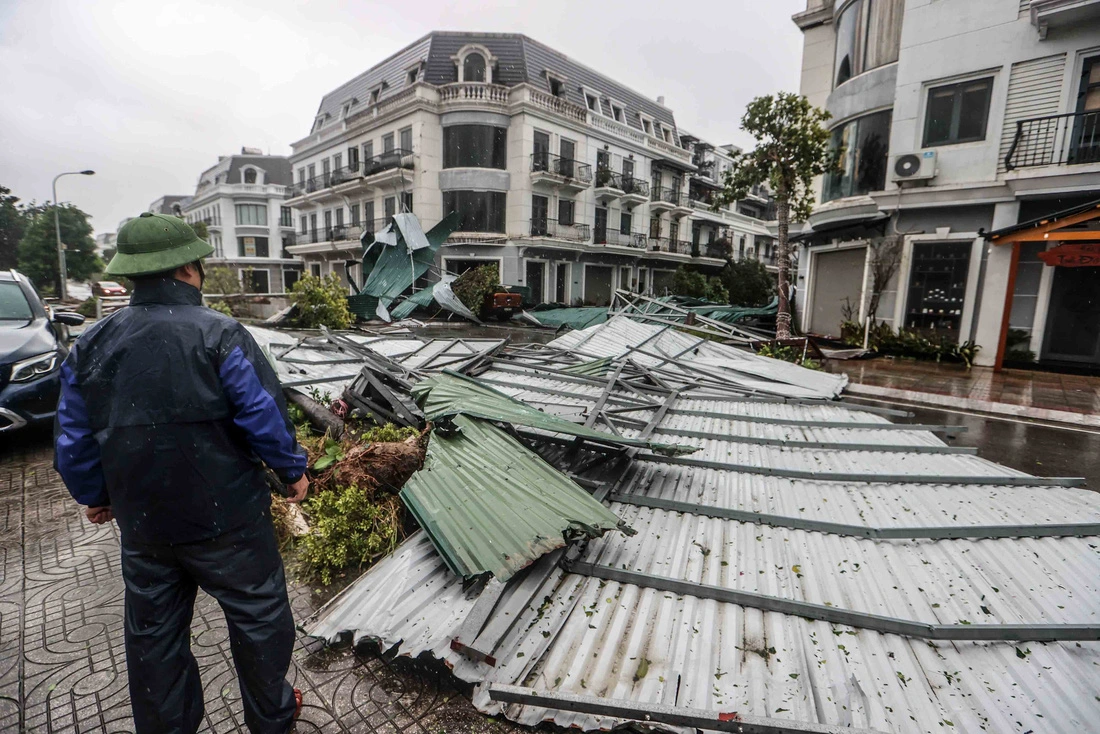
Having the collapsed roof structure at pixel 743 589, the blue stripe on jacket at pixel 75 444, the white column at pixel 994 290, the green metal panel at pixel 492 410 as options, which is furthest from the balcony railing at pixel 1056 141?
the blue stripe on jacket at pixel 75 444

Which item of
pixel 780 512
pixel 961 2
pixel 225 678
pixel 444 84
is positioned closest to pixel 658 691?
pixel 780 512

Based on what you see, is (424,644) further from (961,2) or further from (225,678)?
(961,2)

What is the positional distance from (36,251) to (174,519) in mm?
46400

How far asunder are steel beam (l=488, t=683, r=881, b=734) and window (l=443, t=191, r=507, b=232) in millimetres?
25923

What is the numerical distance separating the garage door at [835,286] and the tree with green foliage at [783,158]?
3279 mm

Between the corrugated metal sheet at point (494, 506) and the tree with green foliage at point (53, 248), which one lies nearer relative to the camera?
the corrugated metal sheet at point (494, 506)

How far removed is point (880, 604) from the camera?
8.82 ft

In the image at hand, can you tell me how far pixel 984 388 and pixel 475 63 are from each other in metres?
25.9

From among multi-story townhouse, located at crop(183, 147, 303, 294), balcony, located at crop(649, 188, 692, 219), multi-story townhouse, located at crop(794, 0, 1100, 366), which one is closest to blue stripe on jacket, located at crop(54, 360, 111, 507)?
multi-story townhouse, located at crop(794, 0, 1100, 366)

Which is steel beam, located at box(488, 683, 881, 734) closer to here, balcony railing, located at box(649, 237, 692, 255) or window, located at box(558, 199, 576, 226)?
window, located at box(558, 199, 576, 226)

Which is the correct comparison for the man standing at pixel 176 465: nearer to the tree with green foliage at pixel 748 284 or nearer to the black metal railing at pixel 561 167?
the black metal railing at pixel 561 167

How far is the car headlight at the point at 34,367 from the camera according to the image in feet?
17.6

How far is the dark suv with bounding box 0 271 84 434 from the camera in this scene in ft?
17.4

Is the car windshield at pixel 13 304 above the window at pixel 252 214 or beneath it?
beneath
